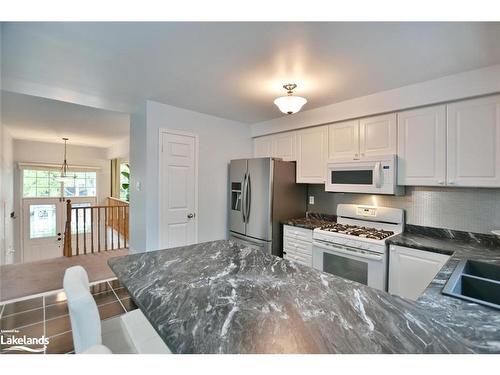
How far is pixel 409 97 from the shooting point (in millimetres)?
2398

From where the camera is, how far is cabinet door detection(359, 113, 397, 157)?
2592 millimetres

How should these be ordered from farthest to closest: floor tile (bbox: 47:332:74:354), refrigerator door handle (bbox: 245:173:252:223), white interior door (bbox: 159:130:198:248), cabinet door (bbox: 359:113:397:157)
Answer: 1. refrigerator door handle (bbox: 245:173:252:223)
2. white interior door (bbox: 159:130:198:248)
3. cabinet door (bbox: 359:113:397:157)
4. floor tile (bbox: 47:332:74:354)

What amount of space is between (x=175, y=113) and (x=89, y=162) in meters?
5.07

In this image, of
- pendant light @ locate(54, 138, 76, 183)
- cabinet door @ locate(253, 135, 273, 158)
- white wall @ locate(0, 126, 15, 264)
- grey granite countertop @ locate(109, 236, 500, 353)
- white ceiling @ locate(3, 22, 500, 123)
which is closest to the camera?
grey granite countertop @ locate(109, 236, 500, 353)

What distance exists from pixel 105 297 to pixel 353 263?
9.12ft

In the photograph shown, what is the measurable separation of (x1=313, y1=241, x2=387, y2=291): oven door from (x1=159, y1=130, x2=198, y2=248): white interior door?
176cm

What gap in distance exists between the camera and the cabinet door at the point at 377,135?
8.50 feet

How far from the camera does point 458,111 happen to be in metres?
2.19

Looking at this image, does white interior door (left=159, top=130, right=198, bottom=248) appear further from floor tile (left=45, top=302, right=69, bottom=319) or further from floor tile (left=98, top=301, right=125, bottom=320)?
floor tile (left=45, top=302, right=69, bottom=319)

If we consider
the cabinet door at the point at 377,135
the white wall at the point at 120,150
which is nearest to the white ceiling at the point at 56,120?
the white wall at the point at 120,150

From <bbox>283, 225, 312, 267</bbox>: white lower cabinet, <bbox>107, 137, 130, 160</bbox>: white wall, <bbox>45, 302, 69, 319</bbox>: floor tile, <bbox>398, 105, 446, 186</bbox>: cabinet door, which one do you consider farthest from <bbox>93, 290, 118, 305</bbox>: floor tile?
<bbox>107, 137, 130, 160</bbox>: white wall

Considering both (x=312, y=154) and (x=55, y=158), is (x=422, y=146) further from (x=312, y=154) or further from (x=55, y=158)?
(x=55, y=158)

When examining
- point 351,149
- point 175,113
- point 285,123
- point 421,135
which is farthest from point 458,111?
point 175,113
